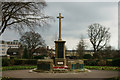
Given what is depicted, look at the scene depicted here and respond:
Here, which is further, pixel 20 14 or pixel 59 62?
pixel 59 62

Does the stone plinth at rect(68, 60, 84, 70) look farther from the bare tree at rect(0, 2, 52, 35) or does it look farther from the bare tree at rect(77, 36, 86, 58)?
the bare tree at rect(77, 36, 86, 58)

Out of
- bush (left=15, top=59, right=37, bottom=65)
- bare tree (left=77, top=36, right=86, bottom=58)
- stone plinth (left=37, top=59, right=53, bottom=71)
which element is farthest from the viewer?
bare tree (left=77, top=36, right=86, bottom=58)

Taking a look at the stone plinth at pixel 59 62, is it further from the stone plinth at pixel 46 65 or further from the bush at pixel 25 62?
the bush at pixel 25 62

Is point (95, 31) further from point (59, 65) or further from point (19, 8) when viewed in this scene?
point (19, 8)

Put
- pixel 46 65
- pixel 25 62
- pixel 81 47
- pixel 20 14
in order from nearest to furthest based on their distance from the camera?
pixel 20 14 → pixel 46 65 → pixel 25 62 → pixel 81 47

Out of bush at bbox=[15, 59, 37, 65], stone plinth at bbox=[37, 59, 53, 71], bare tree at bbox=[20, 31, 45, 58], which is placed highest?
bare tree at bbox=[20, 31, 45, 58]

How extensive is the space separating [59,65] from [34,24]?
1257 cm

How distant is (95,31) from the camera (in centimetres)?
4522

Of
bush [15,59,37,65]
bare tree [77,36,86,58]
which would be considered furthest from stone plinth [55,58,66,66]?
bare tree [77,36,86,58]

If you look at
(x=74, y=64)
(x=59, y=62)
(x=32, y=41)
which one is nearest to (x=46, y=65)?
(x=74, y=64)

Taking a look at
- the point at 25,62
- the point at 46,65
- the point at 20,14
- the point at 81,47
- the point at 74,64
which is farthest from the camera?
the point at 81,47

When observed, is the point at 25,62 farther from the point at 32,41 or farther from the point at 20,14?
the point at 20,14

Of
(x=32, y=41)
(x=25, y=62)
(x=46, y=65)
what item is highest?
(x=32, y=41)

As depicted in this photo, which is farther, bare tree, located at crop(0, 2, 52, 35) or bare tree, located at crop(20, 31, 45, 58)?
bare tree, located at crop(20, 31, 45, 58)
